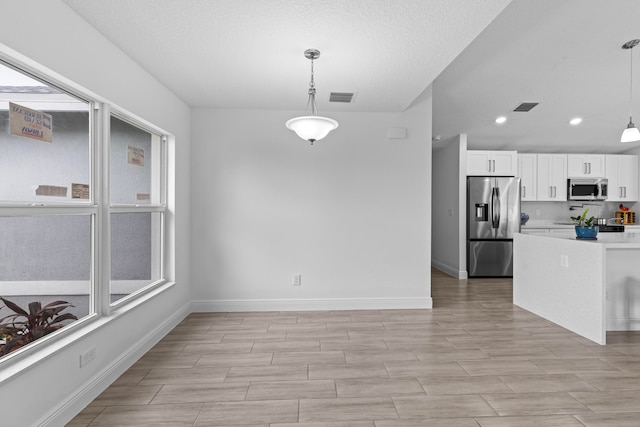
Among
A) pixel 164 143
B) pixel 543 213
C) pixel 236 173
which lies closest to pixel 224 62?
pixel 164 143

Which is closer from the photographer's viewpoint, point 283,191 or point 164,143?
point 164,143

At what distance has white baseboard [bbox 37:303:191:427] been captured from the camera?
76.7 inches

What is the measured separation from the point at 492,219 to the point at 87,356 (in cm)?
600

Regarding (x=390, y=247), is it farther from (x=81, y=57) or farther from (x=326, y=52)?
(x=81, y=57)

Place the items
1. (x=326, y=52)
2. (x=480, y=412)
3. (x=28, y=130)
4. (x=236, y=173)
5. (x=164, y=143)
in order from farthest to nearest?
(x=236, y=173)
(x=164, y=143)
(x=326, y=52)
(x=480, y=412)
(x=28, y=130)

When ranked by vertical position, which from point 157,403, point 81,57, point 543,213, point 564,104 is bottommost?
point 157,403

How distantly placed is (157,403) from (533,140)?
7.12 meters

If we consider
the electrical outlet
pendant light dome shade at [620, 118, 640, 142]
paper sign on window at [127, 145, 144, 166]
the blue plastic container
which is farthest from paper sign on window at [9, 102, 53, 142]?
pendant light dome shade at [620, 118, 640, 142]

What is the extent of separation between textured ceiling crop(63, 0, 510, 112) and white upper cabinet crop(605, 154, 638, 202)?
588cm

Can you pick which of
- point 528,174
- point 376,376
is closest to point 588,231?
point 376,376

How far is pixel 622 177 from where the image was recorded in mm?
6961

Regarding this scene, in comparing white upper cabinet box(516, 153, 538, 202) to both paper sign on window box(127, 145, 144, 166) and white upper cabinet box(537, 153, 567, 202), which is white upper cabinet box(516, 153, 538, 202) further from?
paper sign on window box(127, 145, 144, 166)

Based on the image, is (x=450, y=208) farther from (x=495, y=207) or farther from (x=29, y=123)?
(x=29, y=123)

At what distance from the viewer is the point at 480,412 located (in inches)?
83.4
